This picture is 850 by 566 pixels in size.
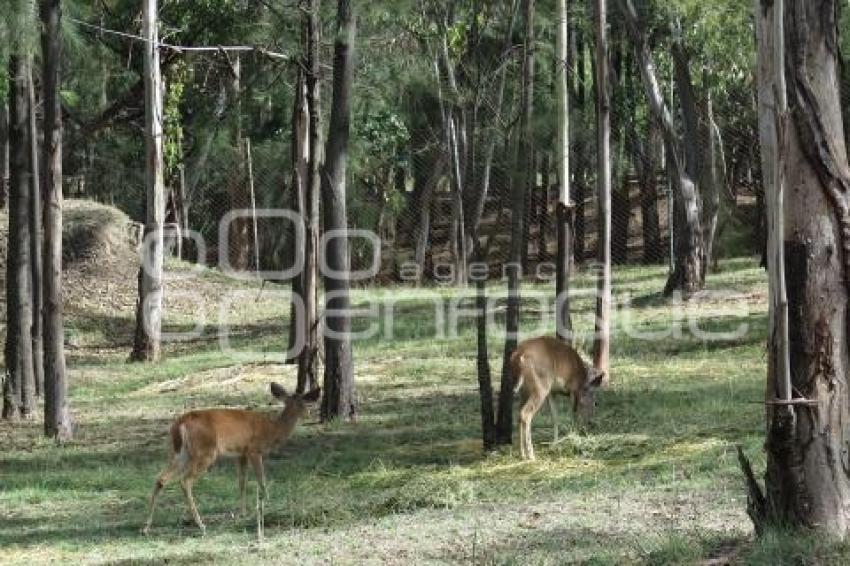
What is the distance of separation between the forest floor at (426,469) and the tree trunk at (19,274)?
68 cm

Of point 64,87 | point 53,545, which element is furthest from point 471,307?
point 53,545

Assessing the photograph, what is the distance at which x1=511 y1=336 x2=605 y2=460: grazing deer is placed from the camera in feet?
41.6

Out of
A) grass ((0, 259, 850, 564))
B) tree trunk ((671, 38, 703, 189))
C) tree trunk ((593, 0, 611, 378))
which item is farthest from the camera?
tree trunk ((671, 38, 703, 189))

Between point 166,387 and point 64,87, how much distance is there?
1723cm

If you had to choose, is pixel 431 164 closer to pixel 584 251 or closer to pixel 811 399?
pixel 584 251

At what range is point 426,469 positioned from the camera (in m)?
12.1

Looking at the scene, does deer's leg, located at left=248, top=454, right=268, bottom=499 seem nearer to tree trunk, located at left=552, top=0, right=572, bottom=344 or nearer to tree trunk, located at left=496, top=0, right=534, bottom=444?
tree trunk, located at left=496, top=0, right=534, bottom=444

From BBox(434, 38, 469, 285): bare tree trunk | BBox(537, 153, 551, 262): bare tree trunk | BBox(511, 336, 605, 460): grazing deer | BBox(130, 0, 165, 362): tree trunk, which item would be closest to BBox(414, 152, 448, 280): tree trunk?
BBox(434, 38, 469, 285): bare tree trunk

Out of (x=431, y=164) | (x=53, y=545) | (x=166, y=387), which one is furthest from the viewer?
(x=431, y=164)

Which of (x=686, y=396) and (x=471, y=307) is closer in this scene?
(x=686, y=396)

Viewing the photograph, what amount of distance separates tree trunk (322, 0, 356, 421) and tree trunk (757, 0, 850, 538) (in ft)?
28.0

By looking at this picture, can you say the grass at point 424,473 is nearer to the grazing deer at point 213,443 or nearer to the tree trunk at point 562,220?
the grazing deer at point 213,443

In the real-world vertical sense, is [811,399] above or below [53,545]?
above

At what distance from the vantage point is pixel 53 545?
9.58m
